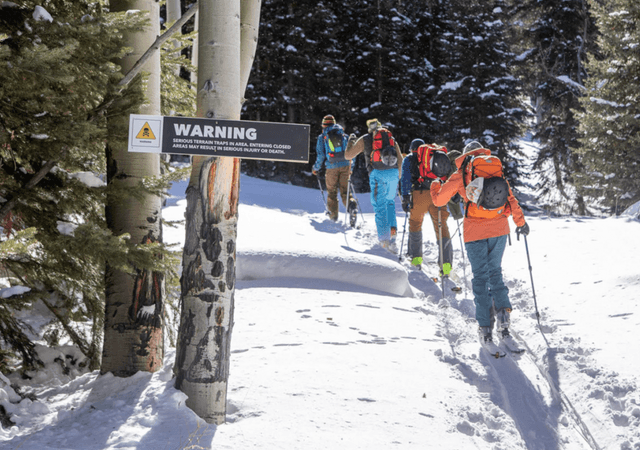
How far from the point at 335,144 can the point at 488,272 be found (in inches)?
240

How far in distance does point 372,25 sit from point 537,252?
19.3 m

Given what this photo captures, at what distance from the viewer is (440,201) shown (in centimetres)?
611

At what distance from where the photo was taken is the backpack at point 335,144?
1114 cm

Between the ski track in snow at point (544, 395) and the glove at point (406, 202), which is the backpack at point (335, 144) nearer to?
the glove at point (406, 202)

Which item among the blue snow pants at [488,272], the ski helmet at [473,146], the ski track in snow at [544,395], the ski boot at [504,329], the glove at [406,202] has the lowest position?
the ski track in snow at [544,395]

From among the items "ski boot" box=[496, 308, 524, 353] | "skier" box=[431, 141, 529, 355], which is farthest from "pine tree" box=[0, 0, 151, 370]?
"ski boot" box=[496, 308, 524, 353]

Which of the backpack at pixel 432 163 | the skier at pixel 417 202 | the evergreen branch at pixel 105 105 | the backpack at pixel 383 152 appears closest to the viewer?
the evergreen branch at pixel 105 105

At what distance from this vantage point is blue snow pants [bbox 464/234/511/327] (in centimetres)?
561

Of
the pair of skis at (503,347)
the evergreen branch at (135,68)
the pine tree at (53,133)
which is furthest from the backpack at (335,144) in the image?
the evergreen branch at (135,68)

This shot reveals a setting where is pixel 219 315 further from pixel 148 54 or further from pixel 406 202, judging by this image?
pixel 406 202

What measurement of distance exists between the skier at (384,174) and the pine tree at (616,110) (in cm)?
923

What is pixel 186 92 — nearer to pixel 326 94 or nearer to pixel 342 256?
pixel 342 256

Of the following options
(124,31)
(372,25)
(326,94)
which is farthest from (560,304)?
(372,25)

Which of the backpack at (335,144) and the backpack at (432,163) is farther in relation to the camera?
the backpack at (335,144)
